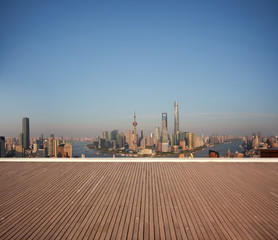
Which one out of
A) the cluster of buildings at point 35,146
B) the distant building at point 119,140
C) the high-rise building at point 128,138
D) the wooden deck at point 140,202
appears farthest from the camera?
the high-rise building at point 128,138

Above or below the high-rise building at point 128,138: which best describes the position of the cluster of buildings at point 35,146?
above

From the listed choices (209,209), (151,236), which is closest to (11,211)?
(151,236)

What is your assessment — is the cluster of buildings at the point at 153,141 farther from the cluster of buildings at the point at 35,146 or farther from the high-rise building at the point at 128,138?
the cluster of buildings at the point at 35,146

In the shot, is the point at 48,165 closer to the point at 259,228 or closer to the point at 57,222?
the point at 57,222

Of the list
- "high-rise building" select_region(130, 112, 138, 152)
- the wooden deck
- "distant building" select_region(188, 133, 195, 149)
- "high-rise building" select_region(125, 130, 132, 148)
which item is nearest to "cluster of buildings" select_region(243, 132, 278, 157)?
the wooden deck

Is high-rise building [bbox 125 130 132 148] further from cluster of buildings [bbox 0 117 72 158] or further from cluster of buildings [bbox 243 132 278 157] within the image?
cluster of buildings [bbox 243 132 278 157]

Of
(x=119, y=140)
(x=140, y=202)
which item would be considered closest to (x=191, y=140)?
(x=119, y=140)

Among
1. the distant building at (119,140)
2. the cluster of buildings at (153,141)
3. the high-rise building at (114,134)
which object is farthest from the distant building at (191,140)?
the high-rise building at (114,134)
